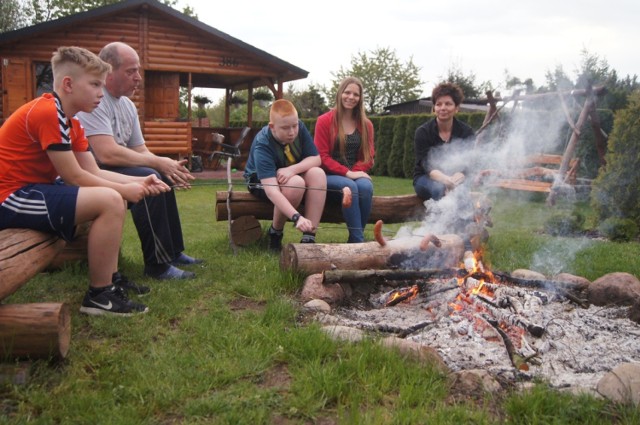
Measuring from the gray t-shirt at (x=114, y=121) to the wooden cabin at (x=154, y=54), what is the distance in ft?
32.7

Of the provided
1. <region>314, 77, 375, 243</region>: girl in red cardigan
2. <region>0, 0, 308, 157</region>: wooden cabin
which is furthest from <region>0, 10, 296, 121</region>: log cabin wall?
<region>314, 77, 375, 243</region>: girl in red cardigan

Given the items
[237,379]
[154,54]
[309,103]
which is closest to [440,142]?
[237,379]

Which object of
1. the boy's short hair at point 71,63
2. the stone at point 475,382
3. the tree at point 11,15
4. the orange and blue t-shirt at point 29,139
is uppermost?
the tree at point 11,15

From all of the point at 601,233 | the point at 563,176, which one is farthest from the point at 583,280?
the point at 563,176

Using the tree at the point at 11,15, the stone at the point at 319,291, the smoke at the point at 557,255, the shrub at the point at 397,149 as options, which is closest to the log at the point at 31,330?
the stone at the point at 319,291

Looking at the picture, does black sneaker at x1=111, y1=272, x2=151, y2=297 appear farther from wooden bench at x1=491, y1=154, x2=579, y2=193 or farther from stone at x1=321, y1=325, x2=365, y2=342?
wooden bench at x1=491, y1=154, x2=579, y2=193

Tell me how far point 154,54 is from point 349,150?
10.4 metres

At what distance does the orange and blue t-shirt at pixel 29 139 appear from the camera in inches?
109

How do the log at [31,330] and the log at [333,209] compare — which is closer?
the log at [31,330]

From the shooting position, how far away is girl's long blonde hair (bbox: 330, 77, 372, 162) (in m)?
5.15

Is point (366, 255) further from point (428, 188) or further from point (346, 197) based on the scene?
point (428, 188)

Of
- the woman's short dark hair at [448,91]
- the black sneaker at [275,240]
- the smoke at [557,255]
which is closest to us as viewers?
the smoke at [557,255]

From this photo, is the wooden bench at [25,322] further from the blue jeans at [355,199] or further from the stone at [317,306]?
the blue jeans at [355,199]

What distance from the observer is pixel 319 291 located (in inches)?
140
